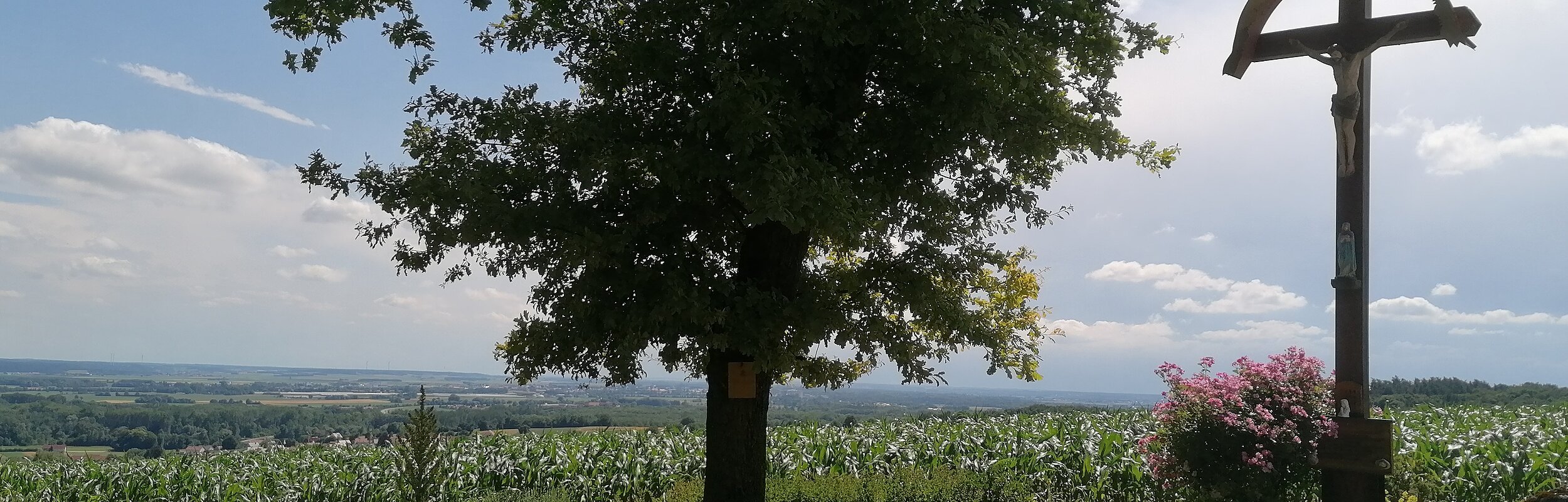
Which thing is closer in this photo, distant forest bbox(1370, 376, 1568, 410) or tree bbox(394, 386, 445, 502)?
tree bbox(394, 386, 445, 502)

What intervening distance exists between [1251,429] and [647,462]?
6.52 m

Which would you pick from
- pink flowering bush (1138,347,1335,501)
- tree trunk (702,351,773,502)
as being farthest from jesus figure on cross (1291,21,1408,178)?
tree trunk (702,351,773,502)

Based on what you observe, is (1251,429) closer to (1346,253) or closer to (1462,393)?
(1346,253)

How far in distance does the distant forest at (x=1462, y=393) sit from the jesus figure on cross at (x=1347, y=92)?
9.59m

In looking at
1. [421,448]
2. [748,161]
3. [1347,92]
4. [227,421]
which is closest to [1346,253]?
[1347,92]

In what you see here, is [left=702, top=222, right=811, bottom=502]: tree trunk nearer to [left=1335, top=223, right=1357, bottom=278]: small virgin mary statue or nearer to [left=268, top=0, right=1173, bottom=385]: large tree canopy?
[left=268, top=0, right=1173, bottom=385]: large tree canopy

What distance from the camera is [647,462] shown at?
11227 mm

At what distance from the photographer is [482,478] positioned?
1108 centimetres

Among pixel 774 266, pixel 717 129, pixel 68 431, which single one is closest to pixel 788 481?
pixel 774 266

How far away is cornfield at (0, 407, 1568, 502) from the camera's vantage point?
9820mm

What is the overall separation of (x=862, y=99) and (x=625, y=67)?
6.20ft

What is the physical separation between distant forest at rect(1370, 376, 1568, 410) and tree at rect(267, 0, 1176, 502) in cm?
1008

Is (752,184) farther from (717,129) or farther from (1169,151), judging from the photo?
(1169,151)

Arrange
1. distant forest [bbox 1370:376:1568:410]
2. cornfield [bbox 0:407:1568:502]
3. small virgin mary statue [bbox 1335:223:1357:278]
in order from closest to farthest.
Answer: small virgin mary statue [bbox 1335:223:1357:278] → cornfield [bbox 0:407:1568:502] → distant forest [bbox 1370:376:1568:410]
